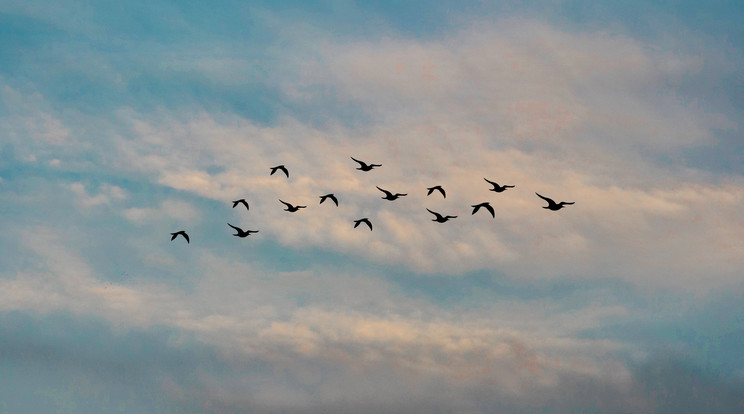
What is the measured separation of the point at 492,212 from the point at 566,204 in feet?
29.8

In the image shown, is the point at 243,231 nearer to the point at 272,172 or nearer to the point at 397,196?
the point at 272,172

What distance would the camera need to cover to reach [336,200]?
14225 centimetres

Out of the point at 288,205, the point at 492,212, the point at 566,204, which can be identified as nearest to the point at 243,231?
the point at 288,205

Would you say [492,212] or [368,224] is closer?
[492,212]

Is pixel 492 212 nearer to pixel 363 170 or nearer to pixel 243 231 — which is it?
pixel 363 170

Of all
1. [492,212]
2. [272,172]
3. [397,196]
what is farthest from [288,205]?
[492,212]

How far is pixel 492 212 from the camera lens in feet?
440

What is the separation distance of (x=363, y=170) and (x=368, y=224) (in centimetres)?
1059

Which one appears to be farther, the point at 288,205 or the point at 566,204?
the point at 288,205

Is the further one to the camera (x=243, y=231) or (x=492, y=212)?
(x=243, y=231)

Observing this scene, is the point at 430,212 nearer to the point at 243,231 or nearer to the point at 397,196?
the point at 397,196

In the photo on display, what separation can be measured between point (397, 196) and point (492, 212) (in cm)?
1322

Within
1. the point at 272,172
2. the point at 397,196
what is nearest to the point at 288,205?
the point at 272,172

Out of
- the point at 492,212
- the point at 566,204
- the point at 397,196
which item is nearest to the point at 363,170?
the point at 397,196
